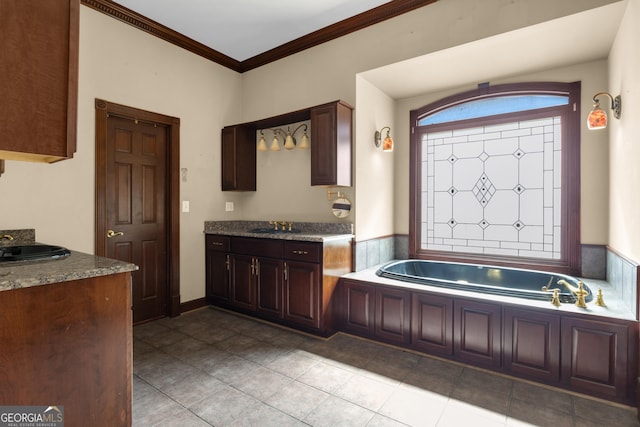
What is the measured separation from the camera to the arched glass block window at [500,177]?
122 inches

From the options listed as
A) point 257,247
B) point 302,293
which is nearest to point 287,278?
point 302,293

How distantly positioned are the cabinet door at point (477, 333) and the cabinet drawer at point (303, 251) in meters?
1.21

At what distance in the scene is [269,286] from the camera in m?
3.35

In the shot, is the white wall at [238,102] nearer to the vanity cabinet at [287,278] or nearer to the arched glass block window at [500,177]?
the arched glass block window at [500,177]

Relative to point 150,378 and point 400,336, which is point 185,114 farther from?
point 400,336

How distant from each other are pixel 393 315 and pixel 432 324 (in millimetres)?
330

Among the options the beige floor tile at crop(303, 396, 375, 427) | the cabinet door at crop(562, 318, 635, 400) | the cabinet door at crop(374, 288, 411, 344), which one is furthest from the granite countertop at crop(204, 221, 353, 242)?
the cabinet door at crop(562, 318, 635, 400)

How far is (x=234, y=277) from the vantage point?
11.9 feet

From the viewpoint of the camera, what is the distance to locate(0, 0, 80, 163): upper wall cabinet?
117 cm

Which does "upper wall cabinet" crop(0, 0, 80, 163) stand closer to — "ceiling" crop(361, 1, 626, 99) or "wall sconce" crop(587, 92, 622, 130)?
"ceiling" crop(361, 1, 626, 99)

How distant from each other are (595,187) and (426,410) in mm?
2510

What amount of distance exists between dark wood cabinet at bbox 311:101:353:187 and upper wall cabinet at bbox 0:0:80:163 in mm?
2141

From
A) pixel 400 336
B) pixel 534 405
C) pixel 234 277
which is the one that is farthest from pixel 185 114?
pixel 534 405

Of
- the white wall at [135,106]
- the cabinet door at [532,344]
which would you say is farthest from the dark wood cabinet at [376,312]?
the white wall at [135,106]
